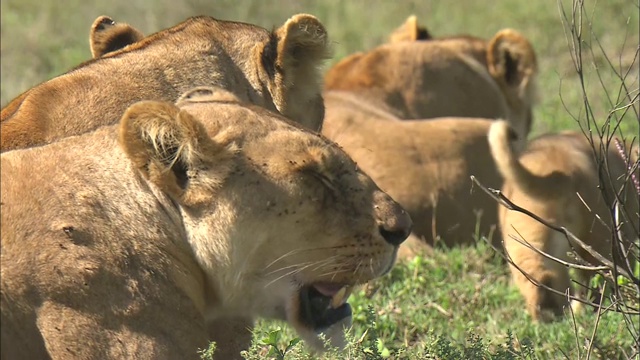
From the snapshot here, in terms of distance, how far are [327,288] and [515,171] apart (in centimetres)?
224

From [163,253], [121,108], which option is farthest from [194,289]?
[121,108]

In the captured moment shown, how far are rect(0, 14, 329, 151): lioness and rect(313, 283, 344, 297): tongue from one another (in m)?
1.00

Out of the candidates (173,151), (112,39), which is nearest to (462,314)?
(112,39)

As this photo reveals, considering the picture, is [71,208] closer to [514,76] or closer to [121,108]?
[121,108]

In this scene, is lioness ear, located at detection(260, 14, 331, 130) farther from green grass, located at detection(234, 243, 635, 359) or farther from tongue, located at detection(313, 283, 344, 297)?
tongue, located at detection(313, 283, 344, 297)

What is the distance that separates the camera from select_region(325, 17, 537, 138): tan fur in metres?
7.87

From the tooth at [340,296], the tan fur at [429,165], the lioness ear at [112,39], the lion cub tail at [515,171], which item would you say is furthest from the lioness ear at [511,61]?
the tooth at [340,296]

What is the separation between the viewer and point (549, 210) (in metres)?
5.71

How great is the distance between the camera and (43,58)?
10.4 meters

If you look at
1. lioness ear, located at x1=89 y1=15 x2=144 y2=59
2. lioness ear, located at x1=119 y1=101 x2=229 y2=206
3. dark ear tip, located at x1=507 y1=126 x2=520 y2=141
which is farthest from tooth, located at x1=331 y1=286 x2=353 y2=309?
dark ear tip, located at x1=507 y1=126 x2=520 y2=141

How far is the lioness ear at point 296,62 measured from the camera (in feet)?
15.3

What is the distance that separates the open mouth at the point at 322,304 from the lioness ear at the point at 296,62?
1227 millimetres

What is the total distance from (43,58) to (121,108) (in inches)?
251

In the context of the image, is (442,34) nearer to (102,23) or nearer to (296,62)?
(102,23)
